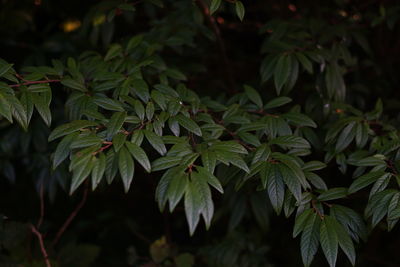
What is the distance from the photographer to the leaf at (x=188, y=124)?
1.23 metres

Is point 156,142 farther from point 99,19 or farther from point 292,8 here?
Result: point 292,8

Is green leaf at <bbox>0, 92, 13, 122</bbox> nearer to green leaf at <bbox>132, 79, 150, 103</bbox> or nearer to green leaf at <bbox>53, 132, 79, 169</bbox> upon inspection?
green leaf at <bbox>53, 132, 79, 169</bbox>

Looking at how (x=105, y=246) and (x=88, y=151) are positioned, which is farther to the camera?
(x=105, y=246)

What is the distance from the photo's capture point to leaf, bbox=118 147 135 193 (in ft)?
3.47

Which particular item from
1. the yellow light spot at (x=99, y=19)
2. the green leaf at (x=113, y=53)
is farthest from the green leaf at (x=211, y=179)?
the yellow light spot at (x=99, y=19)

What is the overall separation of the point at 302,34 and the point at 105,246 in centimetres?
168

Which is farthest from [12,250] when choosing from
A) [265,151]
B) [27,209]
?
[265,151]

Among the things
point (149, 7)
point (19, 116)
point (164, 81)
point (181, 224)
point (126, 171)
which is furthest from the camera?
point (181, 224)

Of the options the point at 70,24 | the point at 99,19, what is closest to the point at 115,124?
the point at 99,19

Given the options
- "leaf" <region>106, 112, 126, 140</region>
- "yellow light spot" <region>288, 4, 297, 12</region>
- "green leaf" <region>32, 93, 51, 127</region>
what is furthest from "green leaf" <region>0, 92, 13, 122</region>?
"yellow light spot" <region>288, 4, 297, 12</region>

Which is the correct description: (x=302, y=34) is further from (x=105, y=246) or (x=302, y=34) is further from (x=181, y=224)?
(x=105, y=246)

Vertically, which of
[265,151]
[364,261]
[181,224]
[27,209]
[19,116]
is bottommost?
[181,224]

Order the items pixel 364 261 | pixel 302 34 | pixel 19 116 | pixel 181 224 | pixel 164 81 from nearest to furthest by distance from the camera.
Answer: pixel 19 116
pixel 164 81
pixel 302 34
pixel 364 261
pixel 181 224

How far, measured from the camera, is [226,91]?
7.07ft
